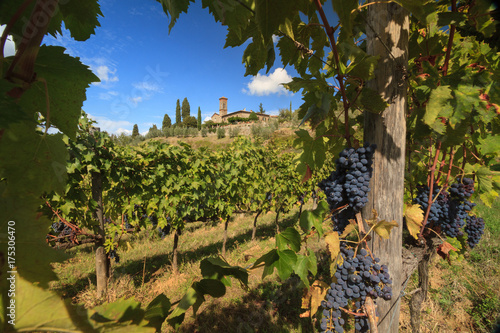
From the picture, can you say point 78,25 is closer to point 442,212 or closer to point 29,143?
point 29,143

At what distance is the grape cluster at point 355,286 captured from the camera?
47.3 inches

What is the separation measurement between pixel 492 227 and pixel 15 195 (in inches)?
393

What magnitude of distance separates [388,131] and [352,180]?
0.40 m

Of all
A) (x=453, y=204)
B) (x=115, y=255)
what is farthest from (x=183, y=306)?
(x=115, y=255)

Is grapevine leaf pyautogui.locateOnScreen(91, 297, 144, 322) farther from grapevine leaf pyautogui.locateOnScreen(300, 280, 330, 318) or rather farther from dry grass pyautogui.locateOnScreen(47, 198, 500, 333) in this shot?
dry grass pyautogui.locateOnScreen(47, 198, 500, 333)

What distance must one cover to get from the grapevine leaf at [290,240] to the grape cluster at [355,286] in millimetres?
414

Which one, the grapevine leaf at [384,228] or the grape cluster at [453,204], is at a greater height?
the grapevine leaf at [384,228]

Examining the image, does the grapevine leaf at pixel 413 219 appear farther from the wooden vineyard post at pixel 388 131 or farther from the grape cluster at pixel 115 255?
the grape cluster at pixel 115 255

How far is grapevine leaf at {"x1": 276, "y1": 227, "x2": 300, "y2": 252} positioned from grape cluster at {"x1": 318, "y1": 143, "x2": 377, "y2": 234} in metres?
0.38

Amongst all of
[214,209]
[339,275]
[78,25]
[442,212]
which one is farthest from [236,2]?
[214,209]

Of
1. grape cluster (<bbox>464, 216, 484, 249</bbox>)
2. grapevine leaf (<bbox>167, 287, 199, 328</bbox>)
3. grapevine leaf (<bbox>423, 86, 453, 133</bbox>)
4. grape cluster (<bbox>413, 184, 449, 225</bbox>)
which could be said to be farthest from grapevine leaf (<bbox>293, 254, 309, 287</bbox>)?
grape cluster (<bbox>464, 216, 484, 249</bbox>)

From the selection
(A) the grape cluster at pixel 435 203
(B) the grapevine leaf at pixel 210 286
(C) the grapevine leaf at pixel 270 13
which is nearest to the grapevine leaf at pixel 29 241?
(B) the grapevine leaf at pixel 210 286

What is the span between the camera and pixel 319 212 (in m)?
1.21

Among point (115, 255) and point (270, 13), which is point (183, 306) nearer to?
point (270, 13)
